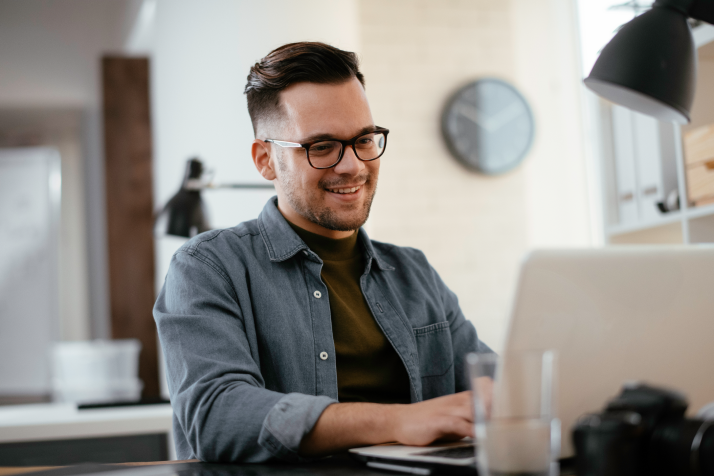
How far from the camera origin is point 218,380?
0.95 m

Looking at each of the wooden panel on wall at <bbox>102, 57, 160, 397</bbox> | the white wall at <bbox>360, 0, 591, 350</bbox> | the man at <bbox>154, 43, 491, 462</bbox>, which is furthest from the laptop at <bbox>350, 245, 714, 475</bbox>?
the wooden panel on wall at <bbox>102, 57, 160, 397</bbox>

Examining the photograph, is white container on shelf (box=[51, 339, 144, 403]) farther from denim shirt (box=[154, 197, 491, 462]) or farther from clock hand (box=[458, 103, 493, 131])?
clock hand (box=[458, 103, 493, 131])

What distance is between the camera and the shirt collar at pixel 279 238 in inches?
49.1

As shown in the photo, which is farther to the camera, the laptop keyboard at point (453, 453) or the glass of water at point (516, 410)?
the laptop keyboard at point (453, 453)

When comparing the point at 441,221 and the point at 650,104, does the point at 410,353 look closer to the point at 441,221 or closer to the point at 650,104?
the point at 650,104

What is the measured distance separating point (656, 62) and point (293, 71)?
0.64 m

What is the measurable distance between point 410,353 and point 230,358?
396 millimetres

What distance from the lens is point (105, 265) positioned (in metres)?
4.15

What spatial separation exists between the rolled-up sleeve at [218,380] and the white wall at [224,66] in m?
1.87

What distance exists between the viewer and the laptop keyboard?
0.76 metres

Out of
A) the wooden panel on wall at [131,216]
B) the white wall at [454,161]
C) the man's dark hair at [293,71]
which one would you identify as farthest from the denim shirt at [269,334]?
the wooden panel on wall at [131,216]

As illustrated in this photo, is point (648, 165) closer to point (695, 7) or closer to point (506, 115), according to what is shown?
point (695, 7)

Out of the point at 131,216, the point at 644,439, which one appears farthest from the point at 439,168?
the point at 644,439

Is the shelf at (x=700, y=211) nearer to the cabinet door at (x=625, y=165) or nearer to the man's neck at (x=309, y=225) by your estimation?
the cabinet door at (x=625, y=165)
